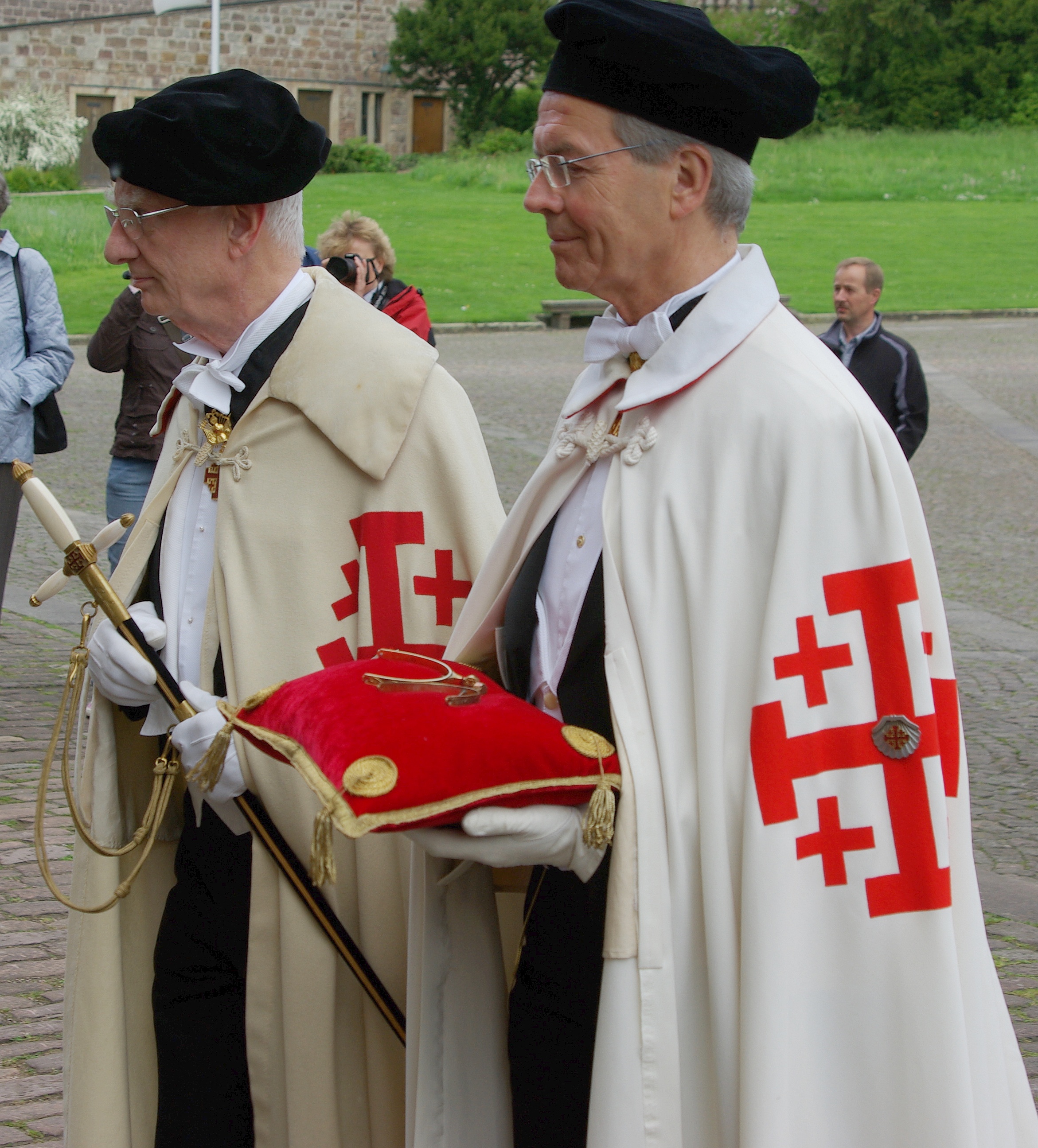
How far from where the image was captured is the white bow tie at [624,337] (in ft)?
6.77

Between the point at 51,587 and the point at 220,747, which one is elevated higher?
the point at 51,587

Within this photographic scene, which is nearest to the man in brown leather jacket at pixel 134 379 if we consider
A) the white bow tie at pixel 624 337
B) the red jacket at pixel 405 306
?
the red jacket at pixel 405 306

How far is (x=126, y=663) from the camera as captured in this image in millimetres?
2439

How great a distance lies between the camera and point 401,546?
99.8 inches

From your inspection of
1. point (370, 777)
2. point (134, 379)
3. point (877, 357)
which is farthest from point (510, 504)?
point (370, 777)

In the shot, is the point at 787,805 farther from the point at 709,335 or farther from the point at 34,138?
the point at 34,138

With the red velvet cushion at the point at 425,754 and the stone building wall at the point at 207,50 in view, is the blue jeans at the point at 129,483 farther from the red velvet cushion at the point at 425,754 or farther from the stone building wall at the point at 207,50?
the stone building wall at the point at 207,50

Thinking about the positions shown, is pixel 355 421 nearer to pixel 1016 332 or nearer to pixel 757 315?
pixel 757 315

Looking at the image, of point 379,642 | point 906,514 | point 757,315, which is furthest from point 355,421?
point 906,514

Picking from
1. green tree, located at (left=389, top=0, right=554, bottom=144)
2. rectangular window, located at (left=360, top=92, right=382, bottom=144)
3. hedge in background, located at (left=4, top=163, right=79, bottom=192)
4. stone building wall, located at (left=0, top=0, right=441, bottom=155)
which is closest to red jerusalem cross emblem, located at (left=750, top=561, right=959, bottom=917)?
hedge in background, located at (left=4, top=163, right=79, bottom=192)

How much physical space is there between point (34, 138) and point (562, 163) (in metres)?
38.4

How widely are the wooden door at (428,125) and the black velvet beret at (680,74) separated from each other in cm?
4963

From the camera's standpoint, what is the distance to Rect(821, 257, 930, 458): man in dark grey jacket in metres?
7.96

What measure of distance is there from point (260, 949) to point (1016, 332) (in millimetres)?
20301
